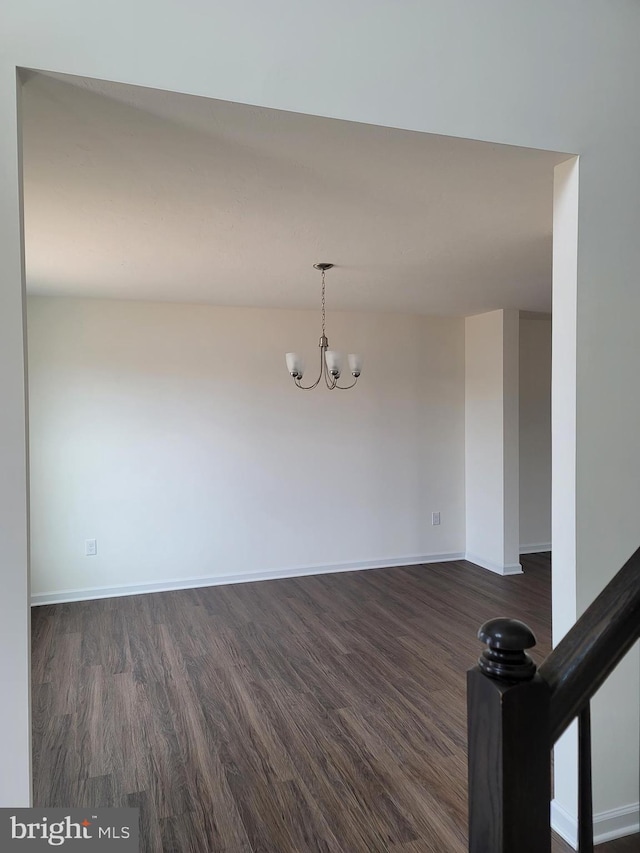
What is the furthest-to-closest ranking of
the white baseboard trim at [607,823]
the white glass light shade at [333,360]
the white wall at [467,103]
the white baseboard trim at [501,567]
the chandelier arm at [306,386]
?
the white baseboard trim at [501,567], the chandelier arm at [306,386], the white glass light shade at [333,360], the white baseboard trim at [607,823], the white wall at [467,103]

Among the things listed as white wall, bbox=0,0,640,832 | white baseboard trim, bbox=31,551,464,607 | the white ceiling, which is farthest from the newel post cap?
white baseboard trim, bbox=31,551,464,607

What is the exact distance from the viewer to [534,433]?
599cm

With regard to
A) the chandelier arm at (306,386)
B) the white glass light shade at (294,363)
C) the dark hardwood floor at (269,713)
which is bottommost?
the dark hardwood floor at (269,713)

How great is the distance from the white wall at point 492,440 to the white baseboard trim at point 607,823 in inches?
126

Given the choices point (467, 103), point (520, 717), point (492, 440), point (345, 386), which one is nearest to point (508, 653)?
point (520, 717)

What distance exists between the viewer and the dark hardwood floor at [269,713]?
209 cm

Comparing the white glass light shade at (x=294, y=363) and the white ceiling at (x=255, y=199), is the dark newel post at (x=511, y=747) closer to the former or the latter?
the white ceiling at (x=255, y=199)

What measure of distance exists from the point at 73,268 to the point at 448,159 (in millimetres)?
2571

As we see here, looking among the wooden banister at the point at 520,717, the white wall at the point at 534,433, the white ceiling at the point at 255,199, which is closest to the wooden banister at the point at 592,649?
the wooden banister at the point at 520,717

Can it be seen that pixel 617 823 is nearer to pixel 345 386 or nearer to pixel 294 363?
pixel 294 363

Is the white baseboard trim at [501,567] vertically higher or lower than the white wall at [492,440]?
lower

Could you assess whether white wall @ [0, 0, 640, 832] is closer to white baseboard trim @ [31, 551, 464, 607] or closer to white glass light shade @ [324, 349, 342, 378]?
white glass light shade @ [324, 349, 342, 378]

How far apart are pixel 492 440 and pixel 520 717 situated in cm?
480

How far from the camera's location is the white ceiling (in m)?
1.74
